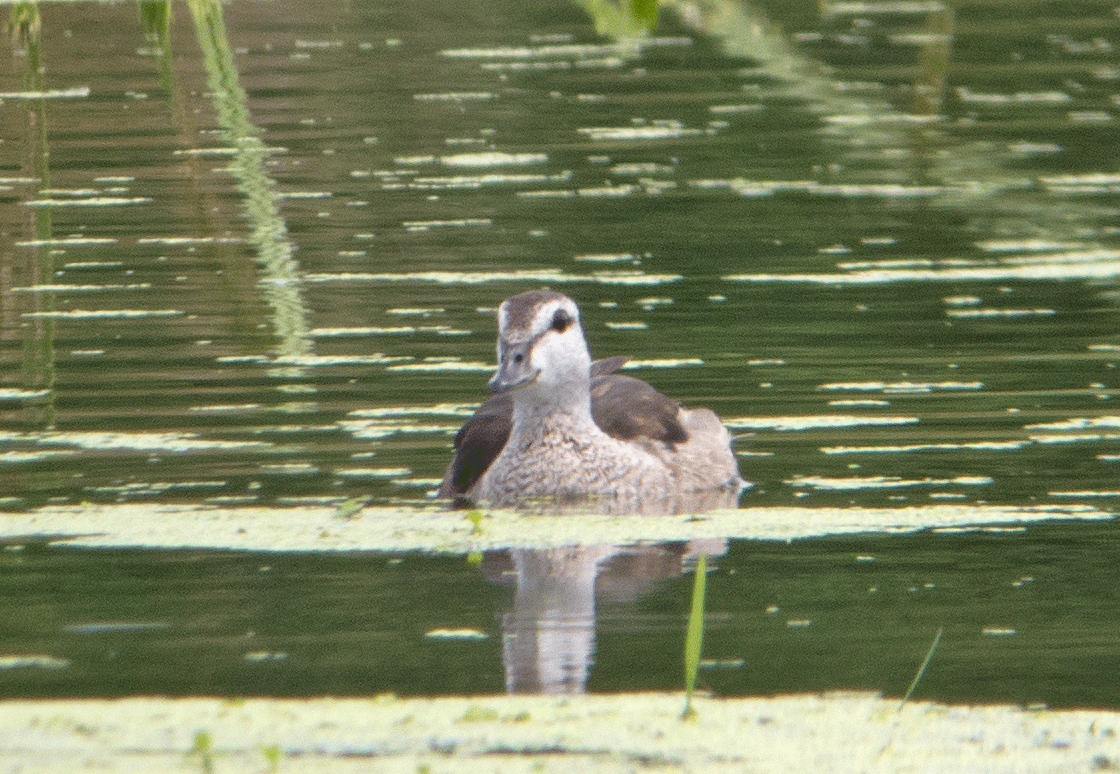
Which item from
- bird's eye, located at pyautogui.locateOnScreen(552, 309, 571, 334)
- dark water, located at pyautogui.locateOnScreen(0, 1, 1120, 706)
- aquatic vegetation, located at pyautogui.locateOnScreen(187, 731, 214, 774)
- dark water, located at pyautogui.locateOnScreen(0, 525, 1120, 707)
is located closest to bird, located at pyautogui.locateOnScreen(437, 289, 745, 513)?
bird's eye, located at pyautogui.locateOnScreen(552, 309, 571, 334)

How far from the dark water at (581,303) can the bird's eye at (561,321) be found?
3.06ft

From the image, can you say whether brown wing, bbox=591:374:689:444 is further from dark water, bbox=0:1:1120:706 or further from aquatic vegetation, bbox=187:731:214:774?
aquatic vegetation, bbox=187:731:214:774

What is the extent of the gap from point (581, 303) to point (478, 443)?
13.0ft

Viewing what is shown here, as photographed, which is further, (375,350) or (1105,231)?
(1105,231)

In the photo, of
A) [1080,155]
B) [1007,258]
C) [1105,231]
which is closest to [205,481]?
[1007,258]

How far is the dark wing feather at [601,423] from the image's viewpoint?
9.92 m

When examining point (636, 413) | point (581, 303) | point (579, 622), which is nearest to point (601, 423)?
point (636, 413)

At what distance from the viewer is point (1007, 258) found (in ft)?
49.9

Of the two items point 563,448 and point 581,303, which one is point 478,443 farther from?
point 581,303

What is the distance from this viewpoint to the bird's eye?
31.9 feet

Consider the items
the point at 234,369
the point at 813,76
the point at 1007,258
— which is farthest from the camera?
the point at 1007,258

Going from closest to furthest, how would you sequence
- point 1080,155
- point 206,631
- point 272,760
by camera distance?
point 272,760 < point 206,631 < point 1080,155

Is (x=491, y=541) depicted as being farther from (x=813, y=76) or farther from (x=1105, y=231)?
(x=1105, y=231)

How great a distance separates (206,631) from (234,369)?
4907 millimetres
